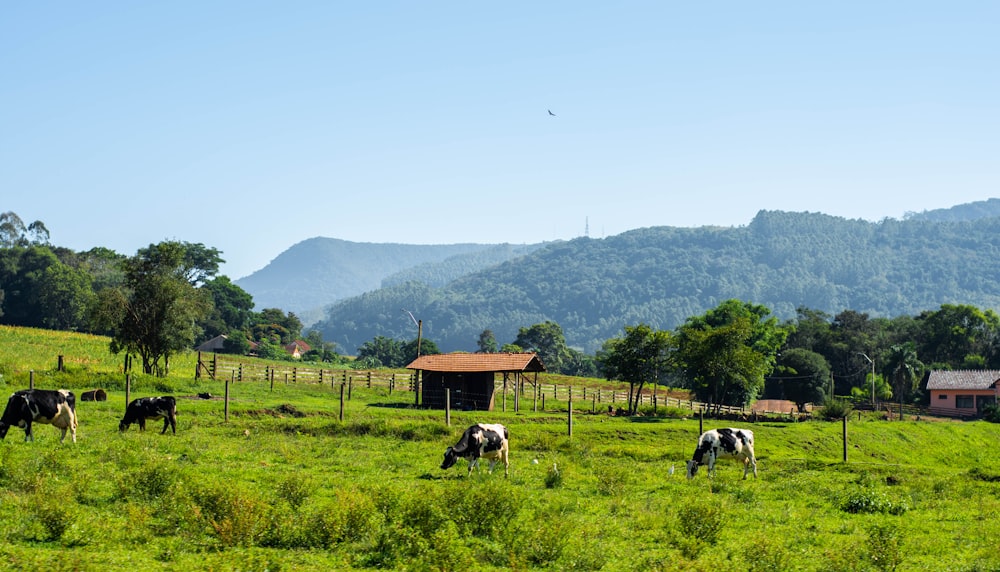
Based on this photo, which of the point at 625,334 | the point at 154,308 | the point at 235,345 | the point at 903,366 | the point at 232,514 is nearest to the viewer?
the point at 232,514

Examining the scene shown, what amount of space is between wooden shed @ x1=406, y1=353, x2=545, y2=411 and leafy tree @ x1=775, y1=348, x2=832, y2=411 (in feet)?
183

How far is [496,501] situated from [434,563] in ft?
11.8

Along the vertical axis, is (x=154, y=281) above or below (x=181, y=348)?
above

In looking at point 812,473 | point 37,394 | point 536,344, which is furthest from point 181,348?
point 536,344

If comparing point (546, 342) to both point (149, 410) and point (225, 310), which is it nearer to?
point (225, 310)

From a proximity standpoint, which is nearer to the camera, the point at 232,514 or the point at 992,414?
the point at 232,514

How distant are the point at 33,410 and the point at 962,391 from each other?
100094 millimetres

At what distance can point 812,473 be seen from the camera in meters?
31.2

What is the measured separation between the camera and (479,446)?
83.6ft

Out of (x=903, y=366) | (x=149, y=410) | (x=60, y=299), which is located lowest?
(x=149, y=410)

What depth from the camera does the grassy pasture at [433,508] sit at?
51.9 feet

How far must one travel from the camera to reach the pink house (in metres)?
99.8

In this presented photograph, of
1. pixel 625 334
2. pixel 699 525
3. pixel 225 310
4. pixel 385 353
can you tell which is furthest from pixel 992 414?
pixel 225 310

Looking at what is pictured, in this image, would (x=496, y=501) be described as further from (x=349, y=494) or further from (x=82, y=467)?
(x=82, y=467)
